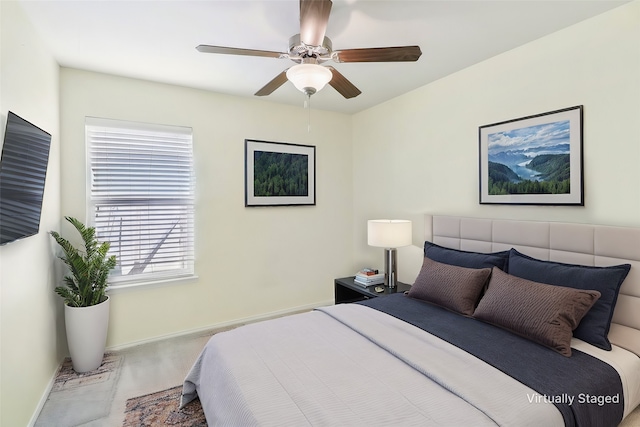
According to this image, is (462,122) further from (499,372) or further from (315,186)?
(499,372)

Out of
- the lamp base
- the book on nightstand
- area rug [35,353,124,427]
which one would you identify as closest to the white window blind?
area rug [35,353,124,427]

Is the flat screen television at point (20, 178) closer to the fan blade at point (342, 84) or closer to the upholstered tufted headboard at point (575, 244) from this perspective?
the fan blade at point (342, 84)

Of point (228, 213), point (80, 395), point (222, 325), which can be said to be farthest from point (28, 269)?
point (222, 325)

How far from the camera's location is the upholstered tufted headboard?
6.25 ft

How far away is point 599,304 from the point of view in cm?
184

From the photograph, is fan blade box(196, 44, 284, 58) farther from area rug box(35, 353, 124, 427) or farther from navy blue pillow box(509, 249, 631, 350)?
area rug box(35, 353, 124, 427)

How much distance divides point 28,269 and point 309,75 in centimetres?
209

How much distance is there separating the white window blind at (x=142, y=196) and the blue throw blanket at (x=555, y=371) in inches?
98.7

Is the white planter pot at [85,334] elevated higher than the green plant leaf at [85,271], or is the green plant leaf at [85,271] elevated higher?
the green plant leaf at [85,271]

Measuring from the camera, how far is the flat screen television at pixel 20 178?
62.2 inches

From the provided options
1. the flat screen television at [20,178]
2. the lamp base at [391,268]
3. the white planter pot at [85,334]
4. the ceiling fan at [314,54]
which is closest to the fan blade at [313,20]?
the ceiling fan at [314,54]

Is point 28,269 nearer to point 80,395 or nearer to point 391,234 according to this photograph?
point 80,395

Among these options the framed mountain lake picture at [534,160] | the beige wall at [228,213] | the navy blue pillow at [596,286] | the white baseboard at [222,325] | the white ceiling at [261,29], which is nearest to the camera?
the navy blue pillow at [596,286]

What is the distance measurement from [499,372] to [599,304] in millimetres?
840
